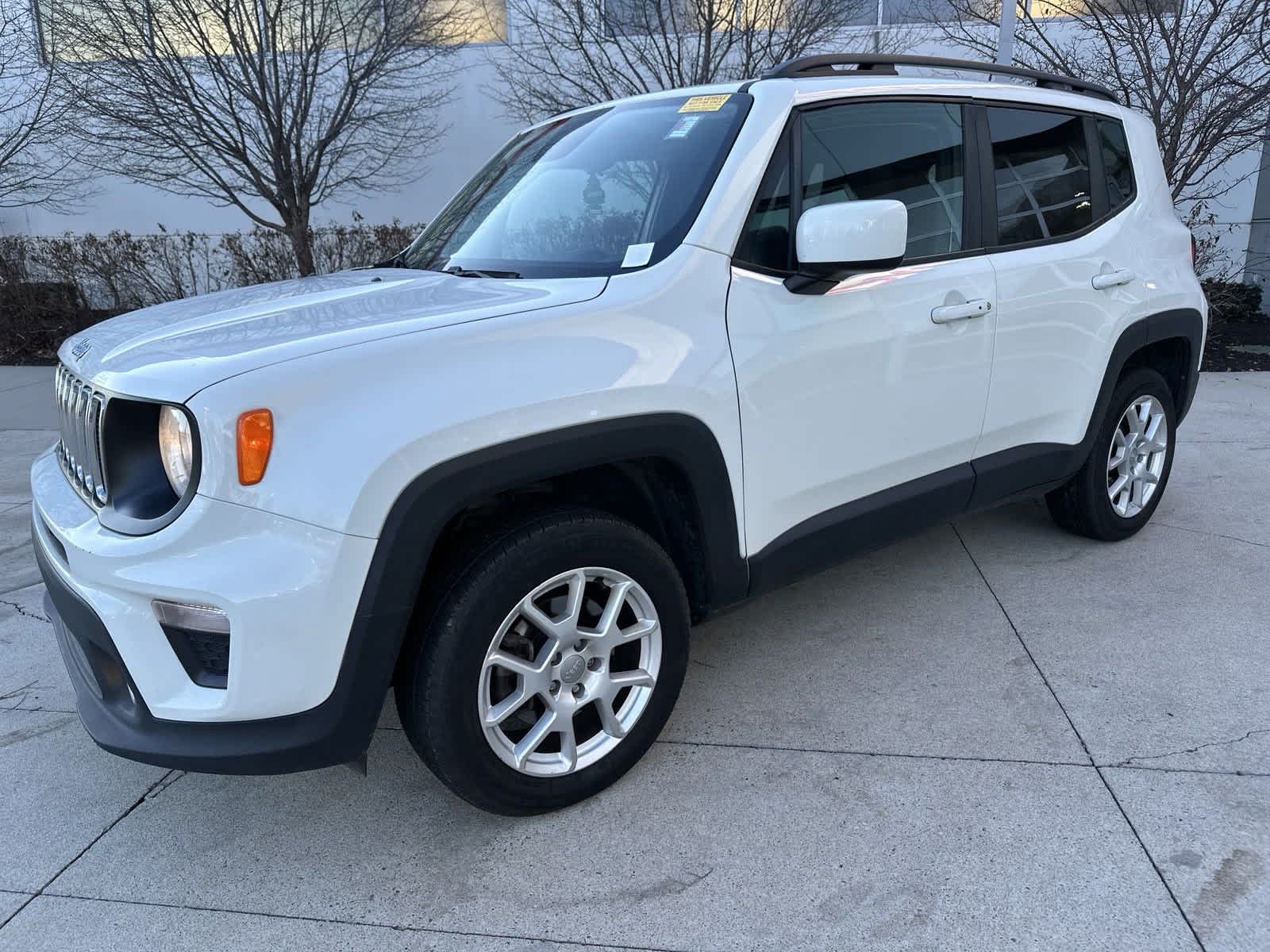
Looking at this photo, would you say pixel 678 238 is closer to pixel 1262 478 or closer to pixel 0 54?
pixel 1262 478

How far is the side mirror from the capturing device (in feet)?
8.33

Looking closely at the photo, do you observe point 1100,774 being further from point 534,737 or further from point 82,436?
point 82,436

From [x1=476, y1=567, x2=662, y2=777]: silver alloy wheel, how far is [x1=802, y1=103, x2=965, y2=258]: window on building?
4.44 feet

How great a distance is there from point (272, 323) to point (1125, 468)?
11.7 feet

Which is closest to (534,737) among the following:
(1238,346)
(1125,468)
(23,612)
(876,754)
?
(876,754)

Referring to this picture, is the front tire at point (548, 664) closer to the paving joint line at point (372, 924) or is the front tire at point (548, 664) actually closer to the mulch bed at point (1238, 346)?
the paving joint line at point (372, 924)

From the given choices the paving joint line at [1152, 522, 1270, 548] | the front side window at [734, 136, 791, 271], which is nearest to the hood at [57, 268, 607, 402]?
the front side window at [734, 136, 791, 271]

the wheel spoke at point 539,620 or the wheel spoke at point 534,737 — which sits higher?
the wheel spoke at point 539,620

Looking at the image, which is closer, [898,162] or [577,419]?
[577,419]

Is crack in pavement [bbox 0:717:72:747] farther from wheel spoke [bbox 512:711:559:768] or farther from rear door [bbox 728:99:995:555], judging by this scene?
rear door [bbox 728:99:995:555]

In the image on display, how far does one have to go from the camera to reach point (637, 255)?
2637 millimetres

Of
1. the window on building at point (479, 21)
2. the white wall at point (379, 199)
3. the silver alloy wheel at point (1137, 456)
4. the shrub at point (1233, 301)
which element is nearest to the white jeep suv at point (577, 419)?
the silver alloy wheel at point (1137, 456)

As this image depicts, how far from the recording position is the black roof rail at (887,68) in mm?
3014

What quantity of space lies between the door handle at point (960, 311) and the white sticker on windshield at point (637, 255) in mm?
1031
